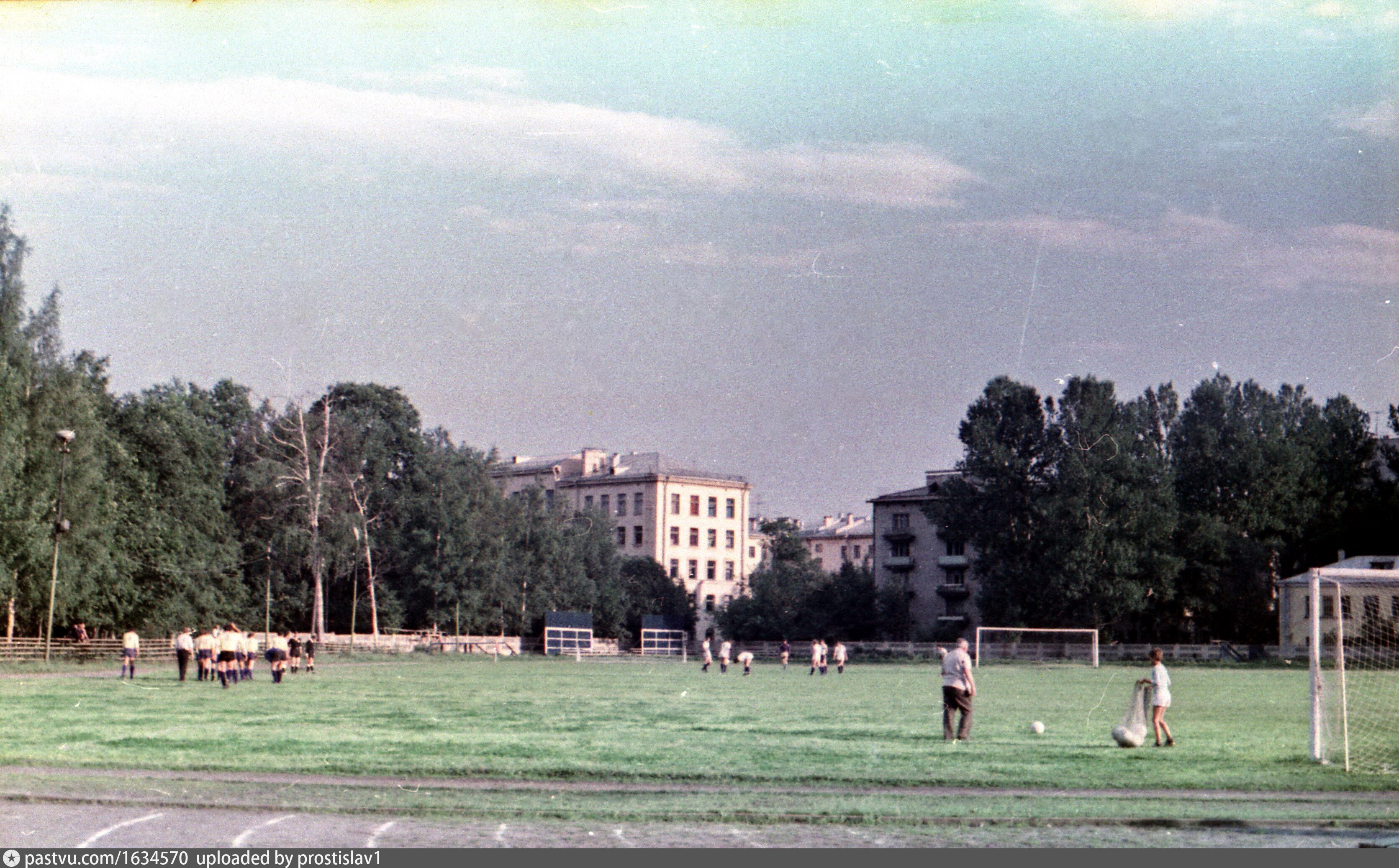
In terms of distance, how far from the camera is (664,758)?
19.0 metres

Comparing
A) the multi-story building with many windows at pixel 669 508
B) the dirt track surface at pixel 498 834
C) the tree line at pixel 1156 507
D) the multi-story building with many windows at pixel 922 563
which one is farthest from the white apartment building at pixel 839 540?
the dirt track surface at pixel 498 834

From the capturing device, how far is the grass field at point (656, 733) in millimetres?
17438

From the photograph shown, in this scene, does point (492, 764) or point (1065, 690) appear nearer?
point (492, 764)

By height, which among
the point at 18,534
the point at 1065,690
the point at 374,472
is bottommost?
the point at 1065,690

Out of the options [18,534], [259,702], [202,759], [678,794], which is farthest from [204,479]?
[678,794]

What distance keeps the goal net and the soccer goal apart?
3644 cm

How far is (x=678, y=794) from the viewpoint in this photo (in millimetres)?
15141

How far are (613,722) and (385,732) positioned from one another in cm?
475

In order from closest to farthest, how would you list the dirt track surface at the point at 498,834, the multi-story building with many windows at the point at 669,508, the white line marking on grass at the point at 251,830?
the white line marking on grass at the point at 251,830 → the dirt track surface at the point at 498,834 → the multi-story building with many windows at the point at 669,508

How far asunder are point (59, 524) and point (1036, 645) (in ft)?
169

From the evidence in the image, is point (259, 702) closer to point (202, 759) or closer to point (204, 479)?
point (202, 759)

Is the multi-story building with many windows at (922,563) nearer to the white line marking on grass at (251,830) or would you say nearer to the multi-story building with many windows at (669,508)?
the multi-story building with many windows at (669,508)

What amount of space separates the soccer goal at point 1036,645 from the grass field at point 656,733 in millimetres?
34012

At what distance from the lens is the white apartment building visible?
163 meters
